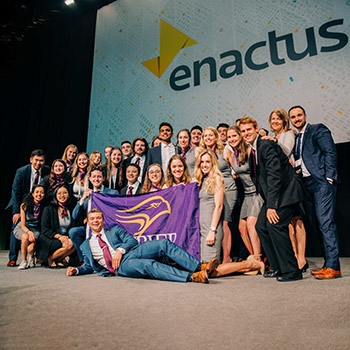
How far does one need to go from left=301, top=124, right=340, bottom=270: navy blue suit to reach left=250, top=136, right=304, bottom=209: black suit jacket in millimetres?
337

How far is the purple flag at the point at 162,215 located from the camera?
3.14 meters

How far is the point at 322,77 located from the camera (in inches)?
Result: 179

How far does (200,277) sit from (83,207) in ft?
7.33

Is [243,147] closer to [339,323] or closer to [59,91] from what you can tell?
[339,323]

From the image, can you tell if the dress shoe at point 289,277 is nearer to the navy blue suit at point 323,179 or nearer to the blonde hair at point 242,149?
the navy blue suit at point 323,179

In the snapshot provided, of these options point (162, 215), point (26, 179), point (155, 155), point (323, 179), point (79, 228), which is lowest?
point (79, 228)

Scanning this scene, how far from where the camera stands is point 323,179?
2752 millimetres

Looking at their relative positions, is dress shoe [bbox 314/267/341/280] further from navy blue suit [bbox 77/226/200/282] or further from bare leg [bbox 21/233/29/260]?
bare leg [bbox 21/233/29/260]

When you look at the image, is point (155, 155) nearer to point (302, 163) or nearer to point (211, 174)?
point (211, 174)

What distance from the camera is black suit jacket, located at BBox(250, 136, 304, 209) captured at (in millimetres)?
2486

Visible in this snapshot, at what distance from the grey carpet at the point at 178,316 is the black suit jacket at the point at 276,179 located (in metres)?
0.68

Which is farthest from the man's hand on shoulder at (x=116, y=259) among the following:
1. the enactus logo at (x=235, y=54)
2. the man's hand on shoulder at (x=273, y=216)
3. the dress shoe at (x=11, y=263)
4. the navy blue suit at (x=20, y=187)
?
the enactus logo at (x=235, y=54)

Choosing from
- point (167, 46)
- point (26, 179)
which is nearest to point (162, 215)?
point (26, 179)

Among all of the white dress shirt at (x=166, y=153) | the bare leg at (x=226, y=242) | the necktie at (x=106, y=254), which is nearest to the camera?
the necktie at (x=106, y=254)
